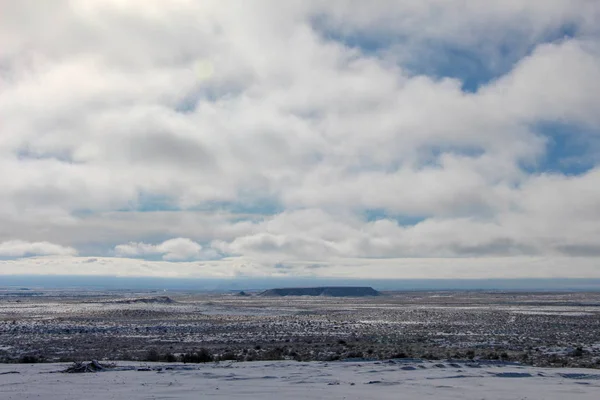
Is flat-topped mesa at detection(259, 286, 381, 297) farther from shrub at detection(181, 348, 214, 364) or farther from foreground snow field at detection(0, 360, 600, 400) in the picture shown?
foreground snow field at detection(0, 360, 600, 400)

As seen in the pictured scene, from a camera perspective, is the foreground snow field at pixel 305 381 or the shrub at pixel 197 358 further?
the shrub at pixel 197 358

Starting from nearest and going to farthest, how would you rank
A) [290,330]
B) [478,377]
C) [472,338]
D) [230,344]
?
[478,377] < [230,344] < [472,338] < [290,330]

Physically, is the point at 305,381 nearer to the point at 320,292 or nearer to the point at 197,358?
the point at 197,358

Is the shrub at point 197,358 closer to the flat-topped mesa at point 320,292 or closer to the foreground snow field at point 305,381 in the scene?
the foreground snow field at point 305,381

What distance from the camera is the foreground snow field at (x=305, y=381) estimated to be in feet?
52.8

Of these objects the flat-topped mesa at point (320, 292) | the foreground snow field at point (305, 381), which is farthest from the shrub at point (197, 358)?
the flat-topped mesa at point (320, 292)

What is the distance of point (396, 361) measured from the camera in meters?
22.2

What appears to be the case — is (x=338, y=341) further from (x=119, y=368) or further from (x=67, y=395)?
(x=67, y=395)

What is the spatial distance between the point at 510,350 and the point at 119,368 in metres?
18.5

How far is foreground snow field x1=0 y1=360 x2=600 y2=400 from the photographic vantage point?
1609 centimetres

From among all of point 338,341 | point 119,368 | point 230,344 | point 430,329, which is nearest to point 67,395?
point 119,368

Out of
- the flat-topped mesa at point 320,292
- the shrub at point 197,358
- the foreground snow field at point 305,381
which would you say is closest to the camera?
the foreground snow field at point 305,381

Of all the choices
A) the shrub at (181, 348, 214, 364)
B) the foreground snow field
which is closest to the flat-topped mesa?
the shrub at (181, 348, 214, 364)

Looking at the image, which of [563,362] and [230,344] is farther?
[230,344]
